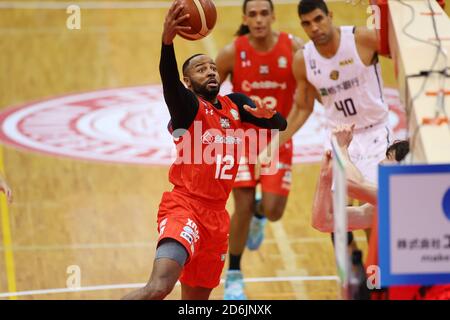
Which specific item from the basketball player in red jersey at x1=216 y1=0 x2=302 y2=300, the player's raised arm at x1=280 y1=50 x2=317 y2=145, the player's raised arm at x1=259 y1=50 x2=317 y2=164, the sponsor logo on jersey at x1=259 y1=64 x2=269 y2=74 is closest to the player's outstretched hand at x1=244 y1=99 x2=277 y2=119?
the player's raised arm at x1=259 y1=50 x2=317 y2=164

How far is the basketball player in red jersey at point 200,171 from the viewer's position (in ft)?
25.2

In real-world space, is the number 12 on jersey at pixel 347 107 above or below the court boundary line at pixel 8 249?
above

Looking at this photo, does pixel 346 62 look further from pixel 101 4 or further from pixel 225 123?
pixel 101 4

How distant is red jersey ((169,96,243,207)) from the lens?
7848 mm

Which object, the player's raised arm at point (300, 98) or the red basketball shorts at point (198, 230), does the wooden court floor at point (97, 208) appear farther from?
the red basketball shorts at point (198, 230)

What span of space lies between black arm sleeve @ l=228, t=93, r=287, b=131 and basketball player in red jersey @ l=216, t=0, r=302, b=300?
186cm

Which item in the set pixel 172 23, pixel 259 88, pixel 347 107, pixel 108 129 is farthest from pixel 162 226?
pixel 108 129

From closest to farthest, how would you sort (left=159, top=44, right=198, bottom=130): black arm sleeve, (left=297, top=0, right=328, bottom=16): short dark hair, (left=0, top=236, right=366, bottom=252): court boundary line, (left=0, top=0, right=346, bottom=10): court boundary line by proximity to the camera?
(left=159, top=44, right=198, bottom=130): black arm sleeve
(left=297, top=0, right=328, bottom=16): short dark hair
(left=0, top=236, right=366, bottom=252): court boundary line
(left=0, top=0, right=346, bottom=10): court boundary line

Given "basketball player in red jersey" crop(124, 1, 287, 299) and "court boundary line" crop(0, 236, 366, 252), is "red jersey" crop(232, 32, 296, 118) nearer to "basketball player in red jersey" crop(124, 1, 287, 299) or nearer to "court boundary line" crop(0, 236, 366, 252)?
"court boundary line" crop(0, 236, 366, 252)

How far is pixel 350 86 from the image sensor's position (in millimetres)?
9836

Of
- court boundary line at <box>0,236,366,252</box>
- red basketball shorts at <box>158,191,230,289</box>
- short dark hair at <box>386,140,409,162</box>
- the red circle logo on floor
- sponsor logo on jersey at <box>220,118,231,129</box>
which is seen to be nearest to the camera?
short dark hair at <box>386,140,409,162</box>

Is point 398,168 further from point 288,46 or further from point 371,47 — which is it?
point 288,46

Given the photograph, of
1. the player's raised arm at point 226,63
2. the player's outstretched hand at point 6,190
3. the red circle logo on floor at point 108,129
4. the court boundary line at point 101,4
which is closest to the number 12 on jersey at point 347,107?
the player's raised arm at point 226,63

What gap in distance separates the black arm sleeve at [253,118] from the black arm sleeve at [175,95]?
50cm
